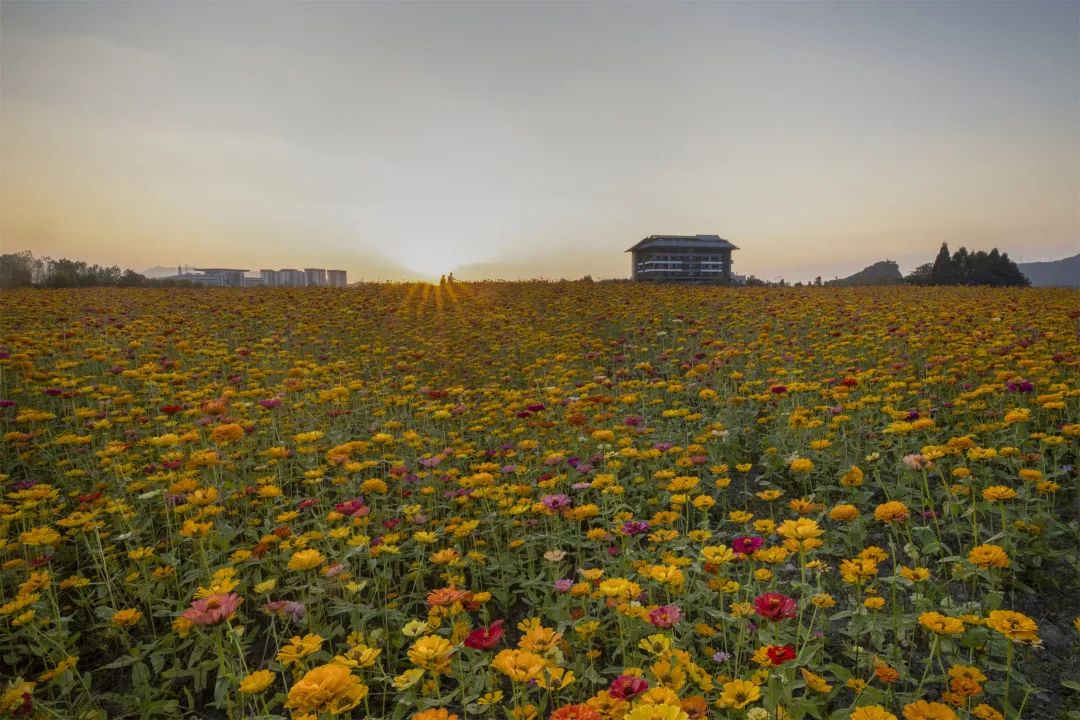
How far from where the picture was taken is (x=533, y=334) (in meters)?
8.68

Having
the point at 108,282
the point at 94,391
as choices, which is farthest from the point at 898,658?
the point at 108,282

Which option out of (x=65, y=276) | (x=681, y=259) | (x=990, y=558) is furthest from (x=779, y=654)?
(x=681, y=259)

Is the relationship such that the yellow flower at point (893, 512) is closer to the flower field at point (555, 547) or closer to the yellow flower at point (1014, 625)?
the flower field at point (555, 547)

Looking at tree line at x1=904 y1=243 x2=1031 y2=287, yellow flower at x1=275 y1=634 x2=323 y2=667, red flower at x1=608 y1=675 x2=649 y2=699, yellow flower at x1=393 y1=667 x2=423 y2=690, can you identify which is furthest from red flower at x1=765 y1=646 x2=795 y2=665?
tree line at x1=904 y1=243 x2=1031 y2=287

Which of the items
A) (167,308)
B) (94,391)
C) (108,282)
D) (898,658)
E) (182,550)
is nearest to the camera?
(898,658)

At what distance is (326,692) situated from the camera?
1.42m

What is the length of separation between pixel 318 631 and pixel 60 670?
1.04m

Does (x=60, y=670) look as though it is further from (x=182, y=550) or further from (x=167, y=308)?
(x=167, y=308)

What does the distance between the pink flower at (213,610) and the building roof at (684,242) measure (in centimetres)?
4910

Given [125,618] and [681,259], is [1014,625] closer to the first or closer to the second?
[125,618]

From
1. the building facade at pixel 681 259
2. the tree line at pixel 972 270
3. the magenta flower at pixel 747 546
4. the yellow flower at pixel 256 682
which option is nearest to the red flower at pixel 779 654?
the magenta flower at pixel 747 546

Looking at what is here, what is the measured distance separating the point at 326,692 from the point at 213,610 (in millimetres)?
670

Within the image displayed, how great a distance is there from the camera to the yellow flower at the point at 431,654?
5.84 ft

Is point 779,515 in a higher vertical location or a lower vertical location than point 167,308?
lower
